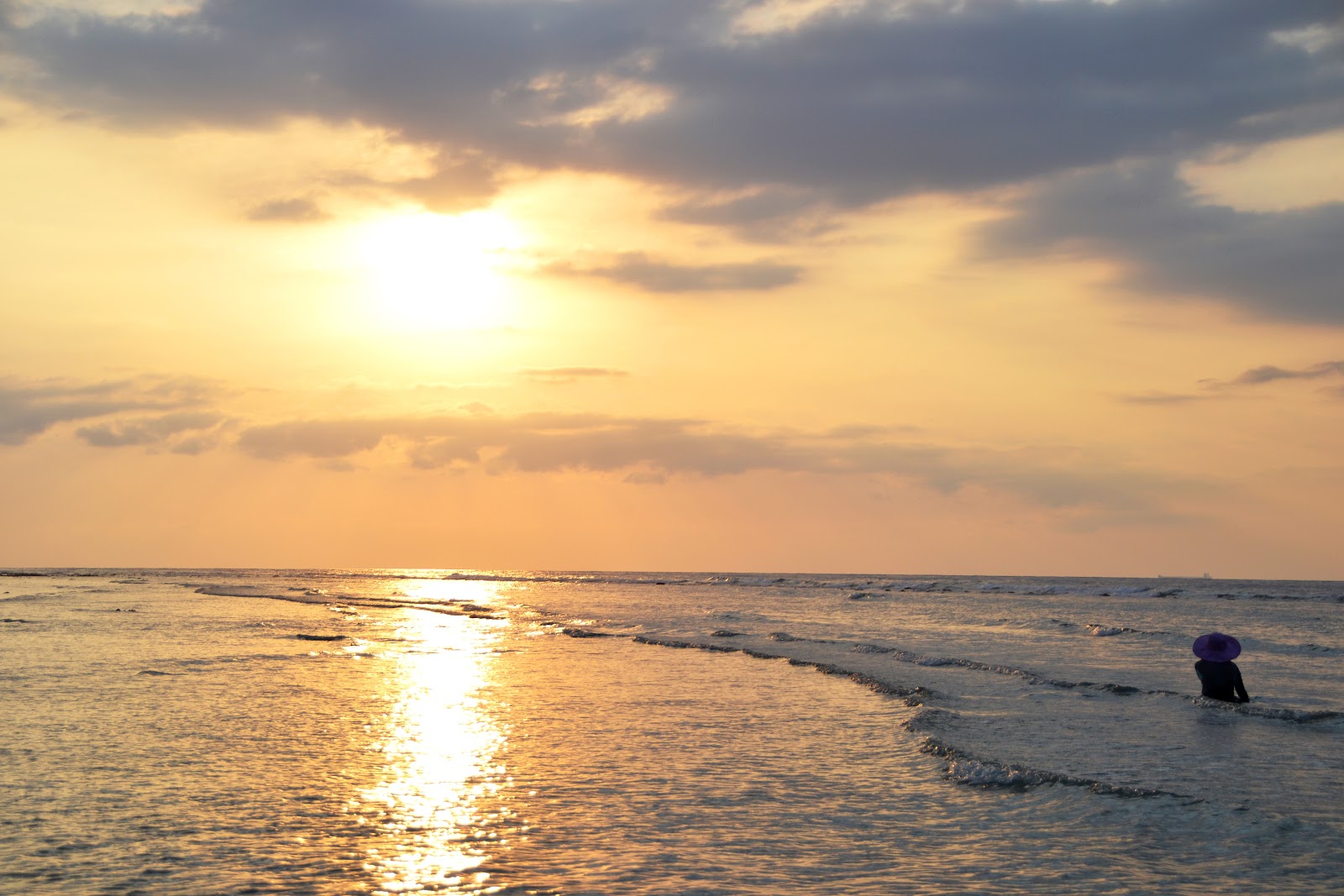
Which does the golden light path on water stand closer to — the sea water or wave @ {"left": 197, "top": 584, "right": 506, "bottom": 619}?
the sea water

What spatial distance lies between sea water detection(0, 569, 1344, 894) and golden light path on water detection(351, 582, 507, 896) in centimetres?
6

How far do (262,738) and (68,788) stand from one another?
155 inches

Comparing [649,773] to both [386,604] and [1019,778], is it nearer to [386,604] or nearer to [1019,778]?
[1019,778]

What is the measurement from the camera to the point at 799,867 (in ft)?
34.9

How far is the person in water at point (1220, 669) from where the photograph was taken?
2312 centimetres

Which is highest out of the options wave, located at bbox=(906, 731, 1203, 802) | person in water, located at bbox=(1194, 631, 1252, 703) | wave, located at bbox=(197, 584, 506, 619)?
person in water, located at bbox=(1194, 631, 1252, 703)

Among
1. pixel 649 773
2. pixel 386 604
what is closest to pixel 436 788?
pixel 649 773

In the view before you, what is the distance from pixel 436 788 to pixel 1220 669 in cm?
1803

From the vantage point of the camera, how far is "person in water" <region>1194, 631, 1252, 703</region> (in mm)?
23125

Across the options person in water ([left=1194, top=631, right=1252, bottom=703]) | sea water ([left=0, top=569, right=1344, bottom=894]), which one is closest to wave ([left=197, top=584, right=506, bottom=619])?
sea water ([left=0, top=569, right=1344, bottom=894])

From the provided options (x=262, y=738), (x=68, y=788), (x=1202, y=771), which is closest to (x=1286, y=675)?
(x=1202, y=771)

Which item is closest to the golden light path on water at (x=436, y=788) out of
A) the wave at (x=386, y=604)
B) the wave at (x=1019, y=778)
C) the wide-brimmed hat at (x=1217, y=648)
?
the wave at (x=1019, y=778)

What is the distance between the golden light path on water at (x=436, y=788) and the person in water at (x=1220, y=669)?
1583 centimetres

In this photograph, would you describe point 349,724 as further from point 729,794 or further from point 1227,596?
point 1227,596
